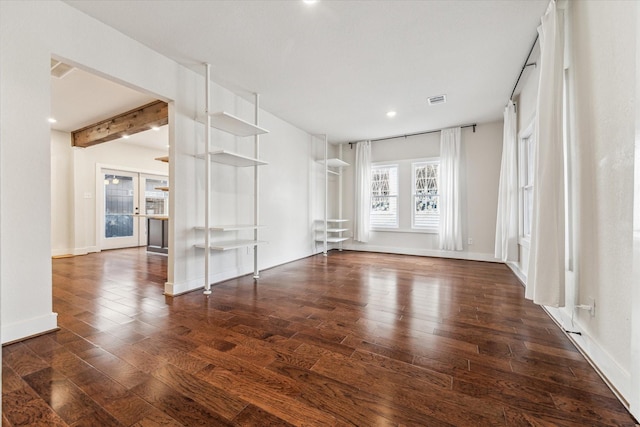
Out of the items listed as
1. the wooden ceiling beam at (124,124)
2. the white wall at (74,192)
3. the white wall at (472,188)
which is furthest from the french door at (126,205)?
the white wall at (472,188)

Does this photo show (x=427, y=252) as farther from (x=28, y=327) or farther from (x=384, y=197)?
(x=28, y=327)

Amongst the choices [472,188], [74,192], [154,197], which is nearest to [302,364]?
[472,188]

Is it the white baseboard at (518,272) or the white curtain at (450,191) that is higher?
the white curtain at (450,191)

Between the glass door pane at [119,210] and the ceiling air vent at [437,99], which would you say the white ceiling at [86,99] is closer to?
the glass door pane at [119,210]

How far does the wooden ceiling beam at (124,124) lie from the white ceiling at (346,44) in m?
1.28

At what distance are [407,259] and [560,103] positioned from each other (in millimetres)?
3680

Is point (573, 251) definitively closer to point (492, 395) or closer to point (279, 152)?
point (492, 395)

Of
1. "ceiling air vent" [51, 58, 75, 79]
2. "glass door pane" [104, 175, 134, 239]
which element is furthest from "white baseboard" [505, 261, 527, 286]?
"glass door pane" [104, 175, 134, 239]

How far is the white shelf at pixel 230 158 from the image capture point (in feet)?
10.2

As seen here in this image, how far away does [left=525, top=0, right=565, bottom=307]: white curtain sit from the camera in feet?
6.53

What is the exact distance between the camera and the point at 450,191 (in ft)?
17.5

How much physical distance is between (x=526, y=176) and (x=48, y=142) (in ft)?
16.2

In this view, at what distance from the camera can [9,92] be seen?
1.97 m

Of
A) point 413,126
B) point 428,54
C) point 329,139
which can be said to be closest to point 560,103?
point 428,54
